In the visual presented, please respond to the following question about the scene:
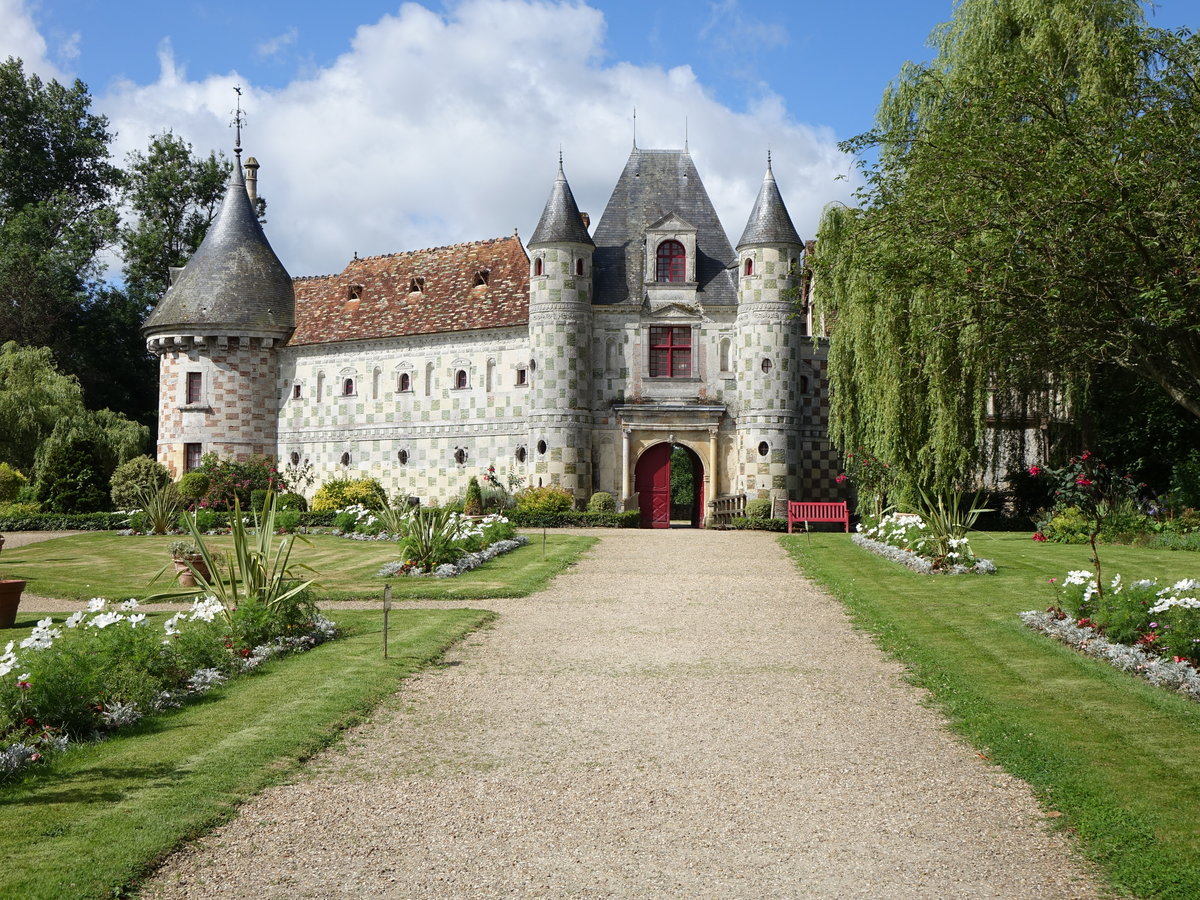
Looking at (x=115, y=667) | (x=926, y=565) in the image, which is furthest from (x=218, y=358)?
(x=115, y=667)

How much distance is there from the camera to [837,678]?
10.2 metres

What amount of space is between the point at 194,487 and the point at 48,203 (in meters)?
20.0

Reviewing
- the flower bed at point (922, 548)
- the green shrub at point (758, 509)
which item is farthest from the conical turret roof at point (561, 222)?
the flower bed at point (922, 548)

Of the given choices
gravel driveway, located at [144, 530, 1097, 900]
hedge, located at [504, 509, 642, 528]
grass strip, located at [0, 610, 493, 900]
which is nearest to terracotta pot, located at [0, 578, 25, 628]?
grass strip, located at [0, 610, 493, 900]

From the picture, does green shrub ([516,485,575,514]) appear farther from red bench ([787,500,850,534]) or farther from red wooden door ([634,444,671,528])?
red bench ([787,500,850,534])

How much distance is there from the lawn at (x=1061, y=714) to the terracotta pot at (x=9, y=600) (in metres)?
9.65

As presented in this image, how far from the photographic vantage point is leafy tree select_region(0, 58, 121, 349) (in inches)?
1660

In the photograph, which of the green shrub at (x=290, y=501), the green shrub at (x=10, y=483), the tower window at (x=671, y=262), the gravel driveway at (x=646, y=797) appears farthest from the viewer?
the tower window at (x=671, y=262)

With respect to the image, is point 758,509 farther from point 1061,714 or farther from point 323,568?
point 1061,714

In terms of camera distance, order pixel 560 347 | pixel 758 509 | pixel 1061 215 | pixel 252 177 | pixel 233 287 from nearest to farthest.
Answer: pixel 1061 215 < pixel 758 509 < pixel 560 347 < pixel 233 287 < pixel 252 177

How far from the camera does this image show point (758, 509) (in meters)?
29.7

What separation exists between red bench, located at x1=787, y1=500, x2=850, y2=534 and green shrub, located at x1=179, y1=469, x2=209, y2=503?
16990 mm

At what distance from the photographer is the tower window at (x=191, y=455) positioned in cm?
3719

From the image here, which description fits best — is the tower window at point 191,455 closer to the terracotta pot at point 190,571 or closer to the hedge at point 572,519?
the hedge at point 572,519
